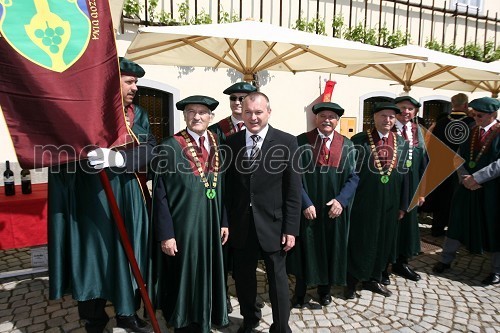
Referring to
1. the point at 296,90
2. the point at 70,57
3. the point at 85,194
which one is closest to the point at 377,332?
the point at 85,194

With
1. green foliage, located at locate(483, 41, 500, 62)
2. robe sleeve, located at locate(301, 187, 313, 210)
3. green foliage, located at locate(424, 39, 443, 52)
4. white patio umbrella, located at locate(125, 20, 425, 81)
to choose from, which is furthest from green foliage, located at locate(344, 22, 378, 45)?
robe sleeve, located at locate(301, 187, 313, 210)

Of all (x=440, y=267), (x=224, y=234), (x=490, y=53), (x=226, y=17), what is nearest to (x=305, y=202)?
(x=224, y=234)

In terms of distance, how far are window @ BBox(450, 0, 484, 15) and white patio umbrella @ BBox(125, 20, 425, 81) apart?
903cm

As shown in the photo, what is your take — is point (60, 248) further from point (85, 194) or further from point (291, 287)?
point (291, 287)

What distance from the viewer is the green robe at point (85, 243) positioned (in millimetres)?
2934

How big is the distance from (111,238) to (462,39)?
12.7 meters

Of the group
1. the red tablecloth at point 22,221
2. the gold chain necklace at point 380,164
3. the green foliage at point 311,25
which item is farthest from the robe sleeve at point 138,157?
the green foliage at point 311,25

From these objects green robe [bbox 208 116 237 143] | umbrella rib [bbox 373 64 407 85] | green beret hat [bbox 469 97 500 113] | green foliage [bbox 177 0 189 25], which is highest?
green foliage [bbox 177 0 189 25]

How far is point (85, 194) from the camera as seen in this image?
Answer: 2953mm

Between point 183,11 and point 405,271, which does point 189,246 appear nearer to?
point 405,271

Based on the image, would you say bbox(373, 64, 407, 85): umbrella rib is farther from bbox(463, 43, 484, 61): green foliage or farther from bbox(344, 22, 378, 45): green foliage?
bbox(463, 43, 484, 61): green foliage

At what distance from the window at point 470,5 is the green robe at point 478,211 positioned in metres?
9.24

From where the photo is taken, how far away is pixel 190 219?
2982 millimetres

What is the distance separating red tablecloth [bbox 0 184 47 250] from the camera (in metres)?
3.83
